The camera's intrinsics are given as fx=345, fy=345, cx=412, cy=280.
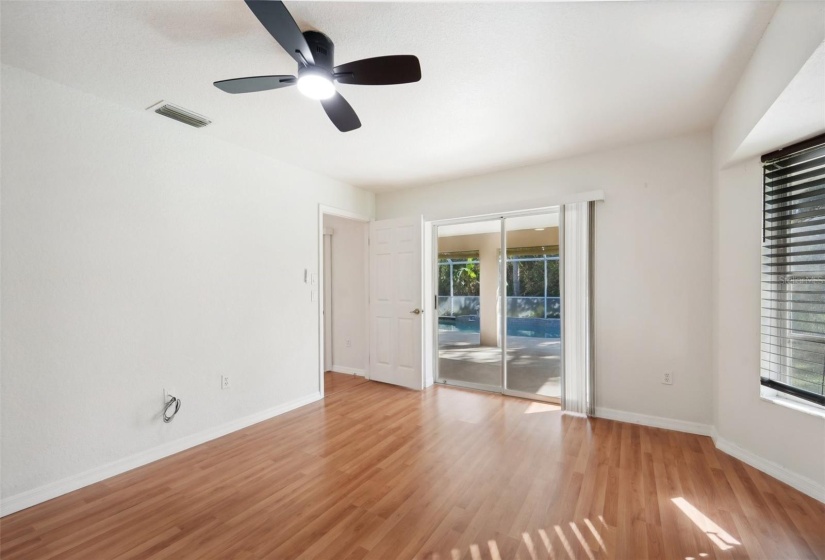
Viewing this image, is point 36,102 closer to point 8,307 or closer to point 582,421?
point 8,307

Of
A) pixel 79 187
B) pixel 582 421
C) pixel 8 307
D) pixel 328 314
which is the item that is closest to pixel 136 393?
pixel 8 307

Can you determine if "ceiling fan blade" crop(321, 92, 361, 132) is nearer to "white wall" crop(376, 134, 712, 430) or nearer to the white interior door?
the white interior door

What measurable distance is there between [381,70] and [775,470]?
3.43 m

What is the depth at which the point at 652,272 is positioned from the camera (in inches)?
123

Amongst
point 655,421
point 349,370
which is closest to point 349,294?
point 349,370

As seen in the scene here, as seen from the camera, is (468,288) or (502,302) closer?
(502,302)

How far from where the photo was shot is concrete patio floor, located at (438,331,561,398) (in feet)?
13.9

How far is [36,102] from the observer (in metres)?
2.10

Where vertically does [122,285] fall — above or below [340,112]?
below

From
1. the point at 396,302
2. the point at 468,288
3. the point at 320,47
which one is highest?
the point at 320,47

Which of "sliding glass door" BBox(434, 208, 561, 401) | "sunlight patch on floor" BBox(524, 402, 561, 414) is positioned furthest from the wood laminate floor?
"sliding glass door" BBox(434, 208, 561, 401)

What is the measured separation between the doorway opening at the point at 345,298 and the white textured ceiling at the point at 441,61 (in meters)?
Answer: 2.06

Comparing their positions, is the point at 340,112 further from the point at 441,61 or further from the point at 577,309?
the point at 577,309

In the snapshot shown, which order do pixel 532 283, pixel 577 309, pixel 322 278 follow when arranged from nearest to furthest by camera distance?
pixel 577 309 < pixel 322 278 < pixel 532 283
